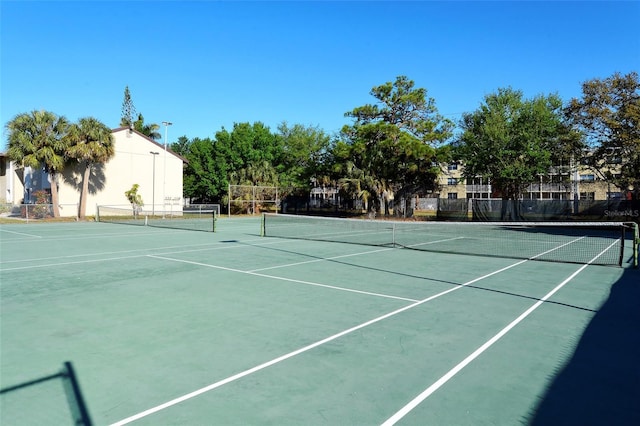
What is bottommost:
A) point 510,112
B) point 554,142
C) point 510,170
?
point 510,170

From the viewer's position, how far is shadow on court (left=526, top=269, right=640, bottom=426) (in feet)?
12.3

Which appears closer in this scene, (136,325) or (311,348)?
(311,348)

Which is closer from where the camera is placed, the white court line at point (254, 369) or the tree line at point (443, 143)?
the white court line at point (254, 369)

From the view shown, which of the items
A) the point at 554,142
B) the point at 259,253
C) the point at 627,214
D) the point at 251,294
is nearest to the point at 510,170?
the point at 554,142

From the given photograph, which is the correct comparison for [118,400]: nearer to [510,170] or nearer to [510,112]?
[510,170]

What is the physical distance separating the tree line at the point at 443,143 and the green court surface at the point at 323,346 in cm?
2710

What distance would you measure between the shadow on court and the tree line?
3054 cm

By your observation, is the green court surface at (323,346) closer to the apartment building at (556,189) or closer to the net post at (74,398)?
the net post at (74,398)

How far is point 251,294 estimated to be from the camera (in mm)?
8500

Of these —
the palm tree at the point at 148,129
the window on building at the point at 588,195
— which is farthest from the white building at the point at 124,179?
the window on building at the point at 588,195

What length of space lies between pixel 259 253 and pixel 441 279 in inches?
276

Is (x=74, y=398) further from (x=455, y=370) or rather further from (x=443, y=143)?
(x=443, y=143)

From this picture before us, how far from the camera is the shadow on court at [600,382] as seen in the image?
376 cm

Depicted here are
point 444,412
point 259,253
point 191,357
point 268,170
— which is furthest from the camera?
point 268,170
